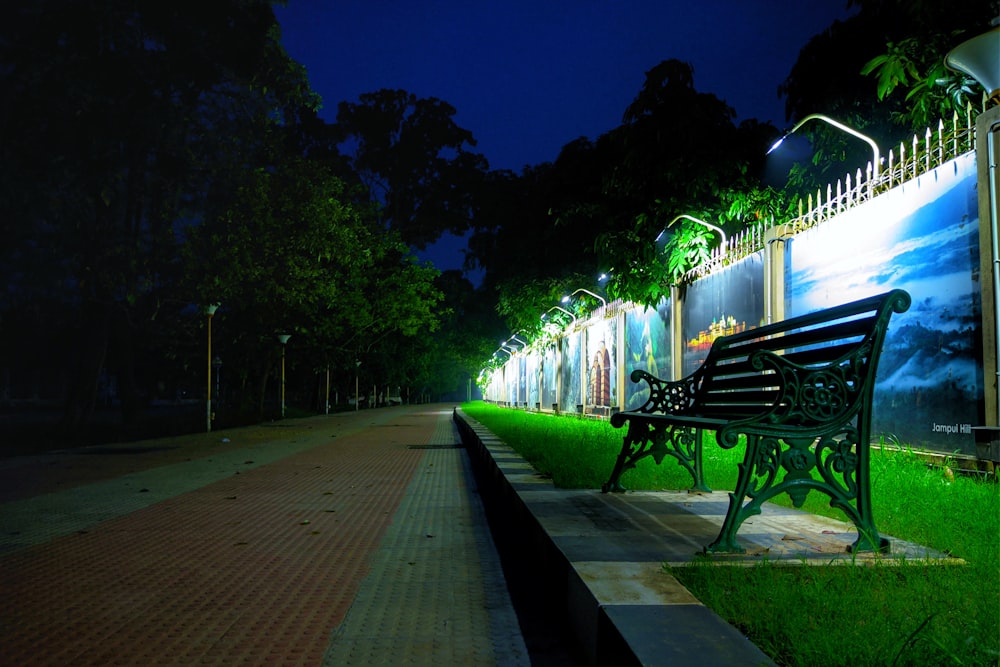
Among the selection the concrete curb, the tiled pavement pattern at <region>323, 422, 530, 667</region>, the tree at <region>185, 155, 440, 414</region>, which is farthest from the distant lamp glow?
the tree at <region>185, 155, 440, 414</region>

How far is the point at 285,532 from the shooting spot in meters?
6.07

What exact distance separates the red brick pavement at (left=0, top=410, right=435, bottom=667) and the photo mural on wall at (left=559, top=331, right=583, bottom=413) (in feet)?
50.0

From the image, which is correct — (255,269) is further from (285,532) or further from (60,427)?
(285,532)

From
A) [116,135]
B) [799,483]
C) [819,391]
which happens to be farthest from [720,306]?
[116,135]

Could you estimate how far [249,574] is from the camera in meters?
4.64

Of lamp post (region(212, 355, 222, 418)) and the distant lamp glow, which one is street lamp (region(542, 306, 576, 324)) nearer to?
lamp post (region(212, 355, 222, 418))

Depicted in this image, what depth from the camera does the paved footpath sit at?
3.34 m

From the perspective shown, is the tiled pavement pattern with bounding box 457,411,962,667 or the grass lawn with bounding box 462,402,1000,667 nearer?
the grass lawn with bounding box 462,402,1000,667

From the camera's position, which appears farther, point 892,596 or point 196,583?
point 196,583

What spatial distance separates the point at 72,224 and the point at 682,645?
852 inches

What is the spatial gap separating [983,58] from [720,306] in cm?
638

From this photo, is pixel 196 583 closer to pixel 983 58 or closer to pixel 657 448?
pixel 657 448

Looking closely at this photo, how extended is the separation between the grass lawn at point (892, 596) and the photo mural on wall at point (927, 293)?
1.16 m

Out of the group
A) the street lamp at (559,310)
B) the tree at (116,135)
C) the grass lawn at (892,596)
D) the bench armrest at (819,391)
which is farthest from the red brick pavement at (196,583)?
the street lamp at (559,310)
